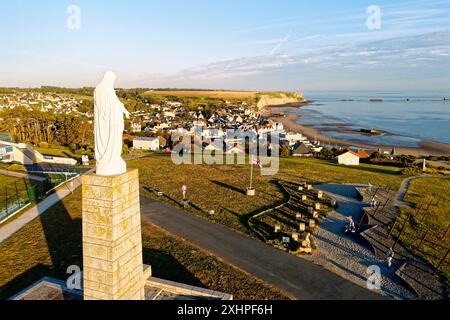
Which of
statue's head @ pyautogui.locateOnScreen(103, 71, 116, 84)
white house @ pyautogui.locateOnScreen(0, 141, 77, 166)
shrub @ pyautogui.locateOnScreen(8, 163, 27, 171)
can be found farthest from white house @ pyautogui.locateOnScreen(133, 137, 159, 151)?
statue's head @ pyautogui.locateOnScreen(103, 71, 116, 84)

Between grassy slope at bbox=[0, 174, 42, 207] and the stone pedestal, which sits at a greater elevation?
the stone pedestal

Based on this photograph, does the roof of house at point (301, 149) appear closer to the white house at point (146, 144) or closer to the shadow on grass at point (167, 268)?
the white house at point (146, 144)

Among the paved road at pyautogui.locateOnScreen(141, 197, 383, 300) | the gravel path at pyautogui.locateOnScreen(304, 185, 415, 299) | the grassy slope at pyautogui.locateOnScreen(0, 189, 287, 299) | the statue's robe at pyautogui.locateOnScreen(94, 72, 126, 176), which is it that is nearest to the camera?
the statue's robe at pyautogui.locateOnScreen(94, 72, 126, 176)

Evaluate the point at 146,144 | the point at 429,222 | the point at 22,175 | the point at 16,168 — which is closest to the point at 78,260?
the point at 429,222

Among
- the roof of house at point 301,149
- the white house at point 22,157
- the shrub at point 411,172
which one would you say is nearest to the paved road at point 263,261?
the white house at point 22,157

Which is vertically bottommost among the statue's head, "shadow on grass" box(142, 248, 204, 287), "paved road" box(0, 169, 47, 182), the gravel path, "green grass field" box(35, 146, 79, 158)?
the gravel path

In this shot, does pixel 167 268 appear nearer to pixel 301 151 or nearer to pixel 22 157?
pixel 22 157

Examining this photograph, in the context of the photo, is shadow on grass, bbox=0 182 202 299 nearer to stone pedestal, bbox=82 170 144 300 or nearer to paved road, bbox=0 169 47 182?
stone pedestal, bbox=82 170 144 300

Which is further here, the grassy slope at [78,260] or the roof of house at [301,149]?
the roof of house at [301,149]
